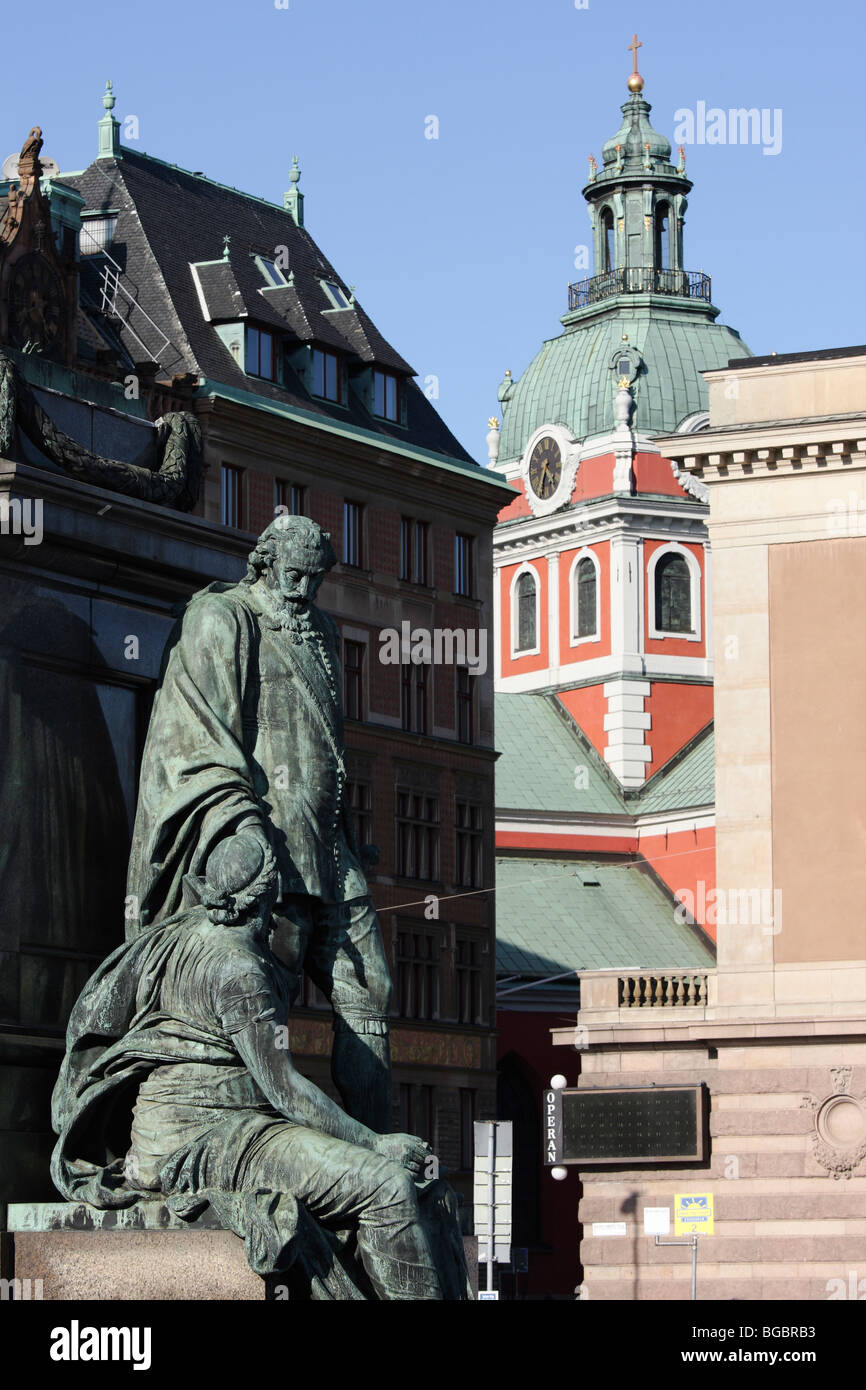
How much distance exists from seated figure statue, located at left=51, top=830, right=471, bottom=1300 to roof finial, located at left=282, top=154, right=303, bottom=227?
53305 millimetres

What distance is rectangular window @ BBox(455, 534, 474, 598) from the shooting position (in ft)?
195

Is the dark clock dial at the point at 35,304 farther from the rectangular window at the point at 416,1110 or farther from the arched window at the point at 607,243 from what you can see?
the arched window at the point at 607,243

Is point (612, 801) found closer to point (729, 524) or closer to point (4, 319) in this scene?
point (729, 524)

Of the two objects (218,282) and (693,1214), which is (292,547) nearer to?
(693,1214)

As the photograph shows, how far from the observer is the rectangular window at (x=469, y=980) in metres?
57.9

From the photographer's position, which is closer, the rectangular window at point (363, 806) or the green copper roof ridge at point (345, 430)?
the green copper roof ridge at point (345, 430)

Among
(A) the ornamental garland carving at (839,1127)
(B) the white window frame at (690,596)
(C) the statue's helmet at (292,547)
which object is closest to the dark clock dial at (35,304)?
(C) the statue's helmet at (292,547)

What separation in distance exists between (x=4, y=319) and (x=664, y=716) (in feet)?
257

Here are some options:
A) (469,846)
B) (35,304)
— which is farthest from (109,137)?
(35,304)

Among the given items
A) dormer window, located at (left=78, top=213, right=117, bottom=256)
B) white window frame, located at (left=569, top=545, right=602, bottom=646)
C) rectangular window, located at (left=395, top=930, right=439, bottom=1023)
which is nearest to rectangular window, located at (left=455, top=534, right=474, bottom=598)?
rectangular window, located at (left=395, top=930, right=439, bottom=1023)

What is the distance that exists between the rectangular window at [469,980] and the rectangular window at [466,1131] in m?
1.63

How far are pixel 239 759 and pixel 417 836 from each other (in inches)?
1841
